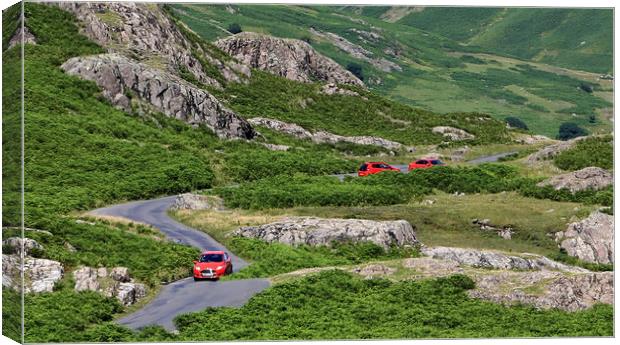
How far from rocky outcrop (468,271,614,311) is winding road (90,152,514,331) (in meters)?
10.3

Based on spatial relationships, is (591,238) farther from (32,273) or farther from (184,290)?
(32,273)

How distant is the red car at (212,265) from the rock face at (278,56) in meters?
85.1

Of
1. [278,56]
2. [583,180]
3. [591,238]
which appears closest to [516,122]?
[278,56]

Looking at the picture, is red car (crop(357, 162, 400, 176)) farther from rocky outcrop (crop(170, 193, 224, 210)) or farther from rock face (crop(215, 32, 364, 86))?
rock face (crop(215, 32, 364, 86))

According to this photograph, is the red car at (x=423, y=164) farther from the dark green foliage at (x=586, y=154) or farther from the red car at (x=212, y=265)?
the red car at (x=212, y=265)

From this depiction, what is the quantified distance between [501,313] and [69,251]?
19.0m

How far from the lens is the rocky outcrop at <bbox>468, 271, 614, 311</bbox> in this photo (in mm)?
43531

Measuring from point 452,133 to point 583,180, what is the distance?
53.1 meters

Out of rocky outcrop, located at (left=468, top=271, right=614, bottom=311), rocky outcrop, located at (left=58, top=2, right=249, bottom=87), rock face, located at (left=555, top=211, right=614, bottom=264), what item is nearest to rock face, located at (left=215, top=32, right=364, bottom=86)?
rocky outcrop, located at (left=58, top=2, right=249, bottom=87)

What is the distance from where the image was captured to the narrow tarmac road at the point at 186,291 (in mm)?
39406

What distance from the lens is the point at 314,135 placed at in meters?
94.1

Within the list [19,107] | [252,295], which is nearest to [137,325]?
[252,295]

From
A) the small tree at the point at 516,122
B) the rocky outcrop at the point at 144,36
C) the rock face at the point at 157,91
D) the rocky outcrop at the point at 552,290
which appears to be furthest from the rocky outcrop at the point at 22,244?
the small tree at the point at 516,122

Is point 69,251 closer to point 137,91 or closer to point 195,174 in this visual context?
point 195,174
